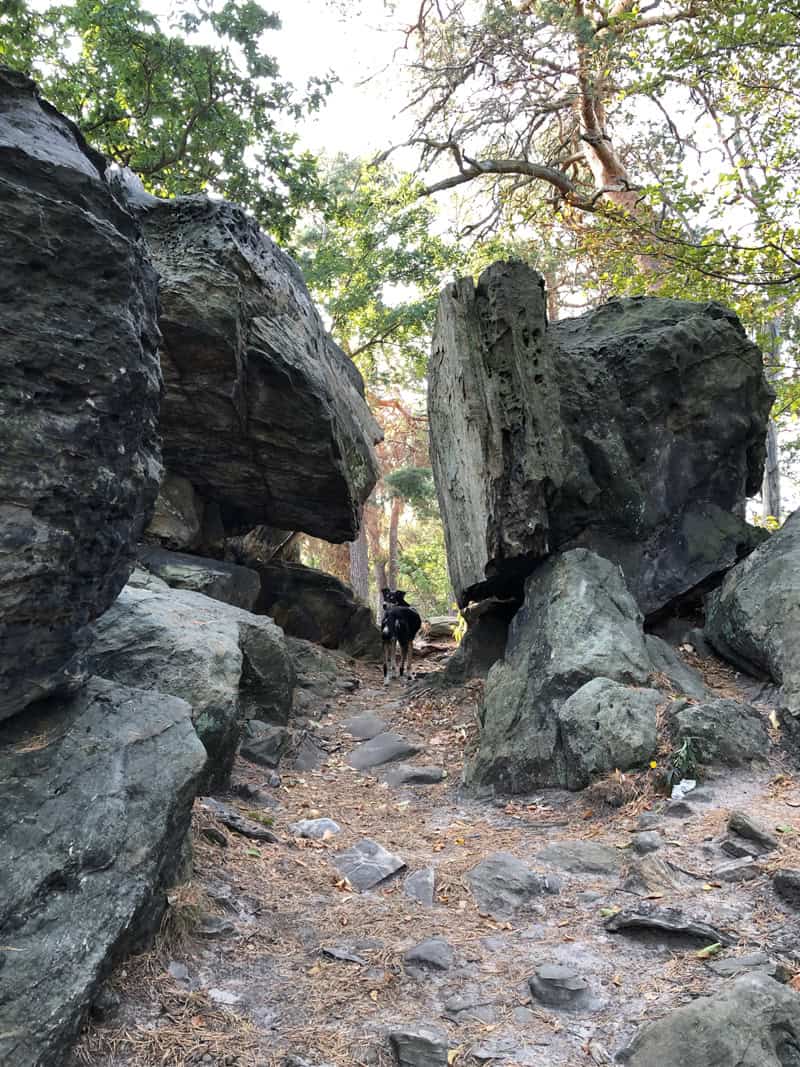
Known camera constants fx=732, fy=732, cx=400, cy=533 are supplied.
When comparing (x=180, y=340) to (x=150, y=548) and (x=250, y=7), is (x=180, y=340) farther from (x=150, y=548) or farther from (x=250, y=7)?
(x=250, y=7)

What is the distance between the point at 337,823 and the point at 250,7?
1130cm

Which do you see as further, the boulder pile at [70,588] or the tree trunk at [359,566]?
the tree trunk at [359,566]

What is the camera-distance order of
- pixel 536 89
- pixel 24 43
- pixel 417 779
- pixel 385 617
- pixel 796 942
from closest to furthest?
pixel 796 942 → pixel 417 779 → pixel 24 43 → pixel 385 617 → pixel 536 89

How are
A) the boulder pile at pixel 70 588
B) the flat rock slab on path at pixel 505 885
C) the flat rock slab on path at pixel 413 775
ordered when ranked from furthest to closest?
the flat rock slab on path at pixel 413 775 < the flat rock slab on path at pixel 505 885 < the boulder pile at pixel 70 588

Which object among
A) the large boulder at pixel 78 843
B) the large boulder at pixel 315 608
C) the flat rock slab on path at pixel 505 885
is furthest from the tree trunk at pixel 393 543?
the large boulder at pixel 78 843

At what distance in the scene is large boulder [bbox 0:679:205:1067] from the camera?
2539 mm

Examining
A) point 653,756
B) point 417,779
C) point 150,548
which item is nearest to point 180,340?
point 150,548

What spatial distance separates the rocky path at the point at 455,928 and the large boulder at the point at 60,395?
1.48 metres

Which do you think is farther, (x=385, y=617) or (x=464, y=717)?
(x=385, y=617)

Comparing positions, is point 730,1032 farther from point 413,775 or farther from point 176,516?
point 176,516

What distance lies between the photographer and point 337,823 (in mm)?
5598

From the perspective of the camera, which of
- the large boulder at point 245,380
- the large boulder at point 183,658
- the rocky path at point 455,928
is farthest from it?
the large boulder at point 245,380

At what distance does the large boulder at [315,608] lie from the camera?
1157cm

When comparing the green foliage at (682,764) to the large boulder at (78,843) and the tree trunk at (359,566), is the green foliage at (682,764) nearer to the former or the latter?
the large boulder at (78,843)
